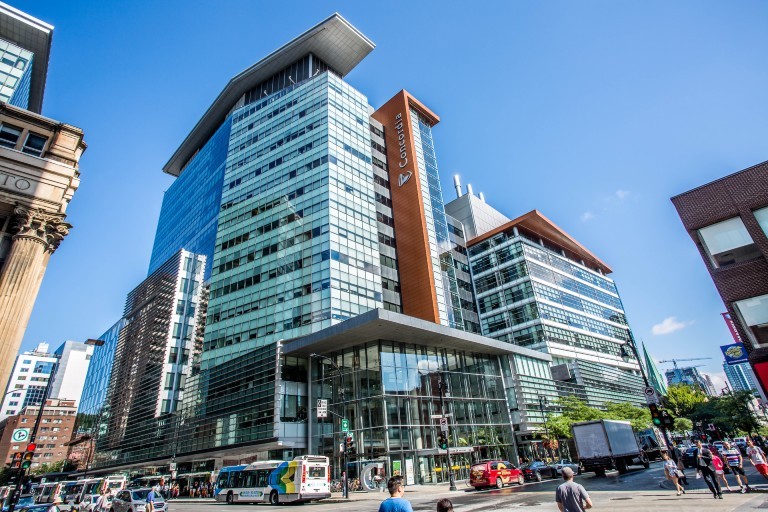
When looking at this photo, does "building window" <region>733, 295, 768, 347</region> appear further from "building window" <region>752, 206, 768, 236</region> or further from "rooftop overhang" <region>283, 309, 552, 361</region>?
"rooftop overhang" <region>283, 309, 552, 361</region>

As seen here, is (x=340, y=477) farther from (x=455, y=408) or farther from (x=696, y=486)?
(x=696, y=486)

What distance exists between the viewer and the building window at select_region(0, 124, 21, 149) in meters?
20.3

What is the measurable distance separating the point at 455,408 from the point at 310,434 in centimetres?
1474

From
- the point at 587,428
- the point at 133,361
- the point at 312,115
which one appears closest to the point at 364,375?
the point at 587,428

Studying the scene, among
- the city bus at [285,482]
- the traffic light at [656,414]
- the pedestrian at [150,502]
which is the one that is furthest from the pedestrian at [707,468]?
the pedestrian at [150,502]

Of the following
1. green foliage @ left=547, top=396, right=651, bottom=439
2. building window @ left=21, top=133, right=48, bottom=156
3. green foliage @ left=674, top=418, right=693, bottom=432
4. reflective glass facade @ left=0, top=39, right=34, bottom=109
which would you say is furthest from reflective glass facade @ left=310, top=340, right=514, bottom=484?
green foliage @ left=674, top=418, right=693, bottom=432

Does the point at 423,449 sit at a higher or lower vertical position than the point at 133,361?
lower

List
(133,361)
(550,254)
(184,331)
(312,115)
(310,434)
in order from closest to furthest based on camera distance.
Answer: (310,434) < (312,115) < (184,331) < (133,361) < (550,254)

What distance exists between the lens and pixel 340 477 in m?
36.6

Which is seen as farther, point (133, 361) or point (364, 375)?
point (133, 361)

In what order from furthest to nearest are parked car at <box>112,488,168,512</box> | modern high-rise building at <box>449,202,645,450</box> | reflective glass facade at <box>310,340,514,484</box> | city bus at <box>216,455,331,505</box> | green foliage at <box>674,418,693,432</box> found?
green foliage at <box>674,418,693,432</box>, modern high-rise building at <box>449,202,645,450</box>, reflective glass facade at <box>310,340,514,484</box>, city bus at <box>216,455,331,505</box>, parked car at <box>112,488,168,512</box>

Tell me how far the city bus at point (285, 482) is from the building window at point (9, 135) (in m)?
23.1

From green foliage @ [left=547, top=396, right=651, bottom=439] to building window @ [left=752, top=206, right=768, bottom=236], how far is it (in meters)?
25.7

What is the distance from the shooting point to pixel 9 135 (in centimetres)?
2053
